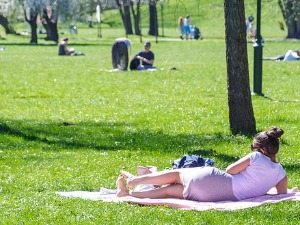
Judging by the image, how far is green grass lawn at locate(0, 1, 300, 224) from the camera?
8.09 m

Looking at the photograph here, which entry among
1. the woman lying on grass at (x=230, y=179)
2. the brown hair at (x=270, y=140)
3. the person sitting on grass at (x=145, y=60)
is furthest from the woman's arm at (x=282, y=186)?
the person sitting on grass at (x=145, y=60)

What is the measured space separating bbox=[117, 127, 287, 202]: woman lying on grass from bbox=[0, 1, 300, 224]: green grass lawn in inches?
18.7

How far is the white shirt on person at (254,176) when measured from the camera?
8.66 m

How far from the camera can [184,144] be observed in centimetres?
1244

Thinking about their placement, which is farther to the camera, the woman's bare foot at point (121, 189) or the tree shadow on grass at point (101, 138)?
the tree shadow on grass at point (101, 138)

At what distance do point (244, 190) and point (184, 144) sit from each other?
3.81 m

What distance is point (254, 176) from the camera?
8.67m

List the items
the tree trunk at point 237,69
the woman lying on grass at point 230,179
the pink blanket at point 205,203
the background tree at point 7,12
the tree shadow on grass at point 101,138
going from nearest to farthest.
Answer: the pink blanket at point 205,203, the woman lying on grass at point 230,179, the tree shadow on grass at point 101,138, the tree trunk at point 237,69, the background tree at point 7,12

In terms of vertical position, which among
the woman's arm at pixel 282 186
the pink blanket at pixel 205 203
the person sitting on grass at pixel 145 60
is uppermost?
the woman's arm at pixel 282 186

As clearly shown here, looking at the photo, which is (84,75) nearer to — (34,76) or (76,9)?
(34,76)

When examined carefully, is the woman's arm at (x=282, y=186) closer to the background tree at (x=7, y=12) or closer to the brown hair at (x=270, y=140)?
the brown hair at (x=270, y=140)

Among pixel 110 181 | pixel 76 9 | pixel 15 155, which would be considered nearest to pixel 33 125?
pixel 15 155

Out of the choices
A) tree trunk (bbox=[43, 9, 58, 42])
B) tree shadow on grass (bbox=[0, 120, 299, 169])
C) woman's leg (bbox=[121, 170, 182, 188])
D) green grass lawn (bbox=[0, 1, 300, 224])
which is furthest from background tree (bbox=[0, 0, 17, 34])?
woman's leg (bbox=[121, 170, 182, 188])

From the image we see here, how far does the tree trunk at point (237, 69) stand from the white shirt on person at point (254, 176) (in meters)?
4.16
